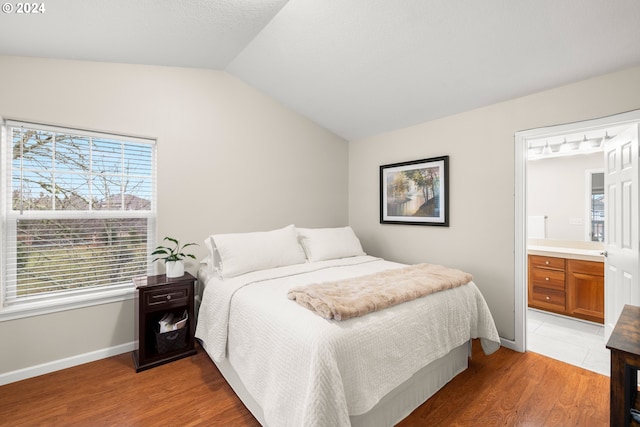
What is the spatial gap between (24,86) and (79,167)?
641 mm

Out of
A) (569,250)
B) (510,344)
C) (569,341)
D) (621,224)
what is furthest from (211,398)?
(569,250)

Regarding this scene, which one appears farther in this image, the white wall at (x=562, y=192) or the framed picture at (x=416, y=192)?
the white wall at (x=562, y=192)

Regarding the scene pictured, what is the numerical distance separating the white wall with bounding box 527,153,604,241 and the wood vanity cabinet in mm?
682

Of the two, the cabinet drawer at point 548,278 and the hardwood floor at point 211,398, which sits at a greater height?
the cabinet drawer at point 548,278

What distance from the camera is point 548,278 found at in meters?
3.47

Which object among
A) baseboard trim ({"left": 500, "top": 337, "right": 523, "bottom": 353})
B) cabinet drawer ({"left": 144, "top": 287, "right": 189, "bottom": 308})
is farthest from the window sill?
baseboard trim ({"left": 500, "top": 337, "right": 523, "bottom": 353})

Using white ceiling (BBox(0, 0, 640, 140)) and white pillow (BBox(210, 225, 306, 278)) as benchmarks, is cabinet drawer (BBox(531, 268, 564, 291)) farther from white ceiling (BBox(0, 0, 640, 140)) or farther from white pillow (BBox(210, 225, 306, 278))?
white pillow (BBox(210, 225, 306, 278))

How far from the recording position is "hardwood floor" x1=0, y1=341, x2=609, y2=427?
1773 millimetres

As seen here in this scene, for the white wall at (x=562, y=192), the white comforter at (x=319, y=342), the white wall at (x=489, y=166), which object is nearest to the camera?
the white comforter at (x=319, y=342)

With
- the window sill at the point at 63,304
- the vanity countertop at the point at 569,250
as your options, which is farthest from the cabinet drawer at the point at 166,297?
the vanity countertop at the point at 569,250

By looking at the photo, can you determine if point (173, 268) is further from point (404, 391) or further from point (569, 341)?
point (569, 341)

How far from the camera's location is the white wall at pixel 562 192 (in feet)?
12.0

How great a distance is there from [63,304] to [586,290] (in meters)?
5.05

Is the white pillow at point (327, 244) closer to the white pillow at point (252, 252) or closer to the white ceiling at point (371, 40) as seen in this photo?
the white pillow at point (252, 252)
